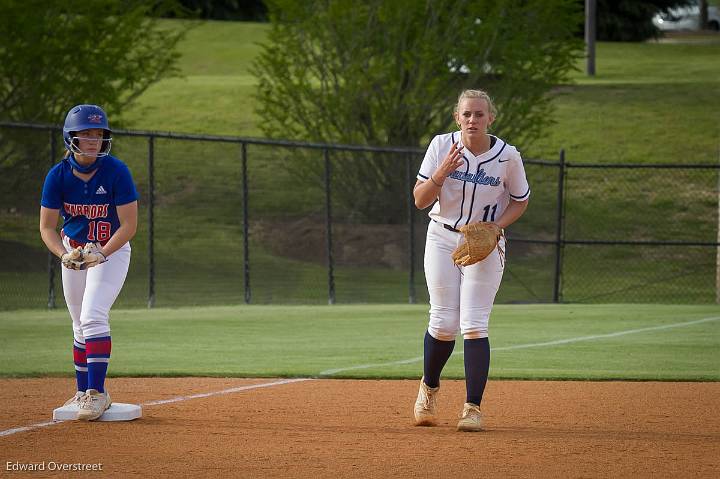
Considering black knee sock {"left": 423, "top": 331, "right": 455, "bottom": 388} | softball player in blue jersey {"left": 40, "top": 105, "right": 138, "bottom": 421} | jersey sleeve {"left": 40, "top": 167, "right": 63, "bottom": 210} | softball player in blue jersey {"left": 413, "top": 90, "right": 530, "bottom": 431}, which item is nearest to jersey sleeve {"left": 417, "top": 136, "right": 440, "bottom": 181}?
softball player in blue jersey {"left": 413, "top": 90, "right": 530, "bottom": 431}

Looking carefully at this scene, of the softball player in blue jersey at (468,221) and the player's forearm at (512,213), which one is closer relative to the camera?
the softball player in blue jersey at (468,221)

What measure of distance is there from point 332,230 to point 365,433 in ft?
65.6

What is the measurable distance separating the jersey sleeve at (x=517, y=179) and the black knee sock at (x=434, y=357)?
1006 millimetres

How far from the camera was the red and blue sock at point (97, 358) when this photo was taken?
24.5ft

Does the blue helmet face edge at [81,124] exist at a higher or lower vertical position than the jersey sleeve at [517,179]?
higher

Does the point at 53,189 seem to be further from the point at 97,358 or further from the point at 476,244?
the point at 476,244

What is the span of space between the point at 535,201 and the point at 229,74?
22.5 m

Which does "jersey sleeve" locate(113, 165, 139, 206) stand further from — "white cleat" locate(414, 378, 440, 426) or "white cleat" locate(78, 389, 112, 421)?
"white cleat" locate(414, 378, 440, 426)

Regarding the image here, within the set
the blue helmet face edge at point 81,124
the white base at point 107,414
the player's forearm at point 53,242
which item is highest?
the blue helmet face edge at point 81,124

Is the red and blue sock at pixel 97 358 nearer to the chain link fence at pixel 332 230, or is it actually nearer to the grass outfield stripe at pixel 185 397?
the grass outfield stripe at pixel 185 397

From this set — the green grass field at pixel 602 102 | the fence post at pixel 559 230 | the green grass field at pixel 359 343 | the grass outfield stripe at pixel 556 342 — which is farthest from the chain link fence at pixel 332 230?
the grass outfield stripe at pixel 556 342

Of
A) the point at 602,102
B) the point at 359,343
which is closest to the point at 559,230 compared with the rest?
the point at 359,343

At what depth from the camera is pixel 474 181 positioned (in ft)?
24.2

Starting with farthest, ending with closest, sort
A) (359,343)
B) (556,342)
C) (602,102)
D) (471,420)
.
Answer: (602,102) < (556,342) < (359,343) < (471,420)
